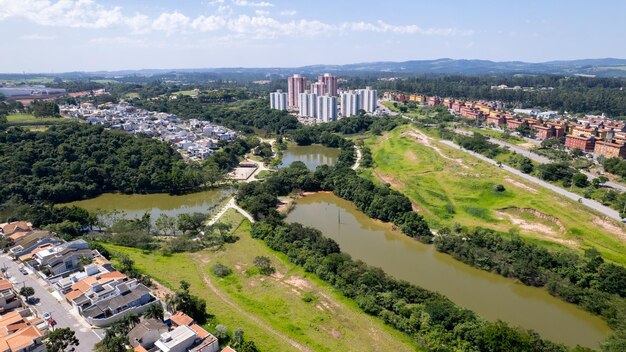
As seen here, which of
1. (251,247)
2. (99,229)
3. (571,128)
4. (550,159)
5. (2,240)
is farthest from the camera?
(571,128)

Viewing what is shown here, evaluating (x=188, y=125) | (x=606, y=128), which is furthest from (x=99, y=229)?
(x=606, y=128)

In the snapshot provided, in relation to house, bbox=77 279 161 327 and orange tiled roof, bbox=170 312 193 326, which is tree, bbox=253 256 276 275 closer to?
house, bbox=77 279 161 327

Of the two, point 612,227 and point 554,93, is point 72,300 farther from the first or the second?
point 554,93

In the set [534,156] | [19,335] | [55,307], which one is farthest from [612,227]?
[19,335]

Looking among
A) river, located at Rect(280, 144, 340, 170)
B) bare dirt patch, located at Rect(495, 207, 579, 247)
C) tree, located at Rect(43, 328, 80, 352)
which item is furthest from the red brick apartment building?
tree, located at Rect(43, 328, 80, 352)

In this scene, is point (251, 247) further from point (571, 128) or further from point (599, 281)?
point (571, 128)

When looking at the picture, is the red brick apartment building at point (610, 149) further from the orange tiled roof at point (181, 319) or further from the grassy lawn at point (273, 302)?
the orange tiled roof at point (181, 319)
